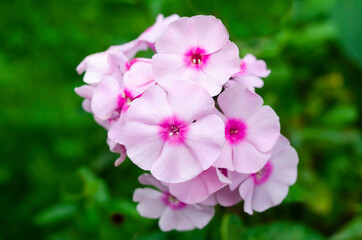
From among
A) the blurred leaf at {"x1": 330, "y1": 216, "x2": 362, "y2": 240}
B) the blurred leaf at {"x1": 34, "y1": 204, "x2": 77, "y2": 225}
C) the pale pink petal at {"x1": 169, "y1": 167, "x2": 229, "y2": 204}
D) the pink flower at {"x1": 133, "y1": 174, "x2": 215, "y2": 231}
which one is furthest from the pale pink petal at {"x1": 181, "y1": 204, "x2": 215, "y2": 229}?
the blurred leaf at {"x1": 330, "y1": 216, "x2": 362, "y2": 240}

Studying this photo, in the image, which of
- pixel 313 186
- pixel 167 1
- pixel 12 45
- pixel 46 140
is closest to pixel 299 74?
pixel 313 186

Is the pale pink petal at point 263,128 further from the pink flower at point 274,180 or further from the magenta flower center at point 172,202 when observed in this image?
the magenta flower center at point 172,202

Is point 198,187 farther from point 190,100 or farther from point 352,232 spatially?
point 352,232

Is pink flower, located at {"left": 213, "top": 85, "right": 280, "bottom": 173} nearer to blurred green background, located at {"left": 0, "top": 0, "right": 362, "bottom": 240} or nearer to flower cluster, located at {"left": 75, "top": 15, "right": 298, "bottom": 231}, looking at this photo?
flower cluster, located at {"left": 75, "top": 15, "right": 298, "bottom": 231}

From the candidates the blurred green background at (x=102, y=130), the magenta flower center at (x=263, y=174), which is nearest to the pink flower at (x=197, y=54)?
the magenta flower center at (x=263, y=174)

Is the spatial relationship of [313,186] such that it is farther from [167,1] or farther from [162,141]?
[162,141]
